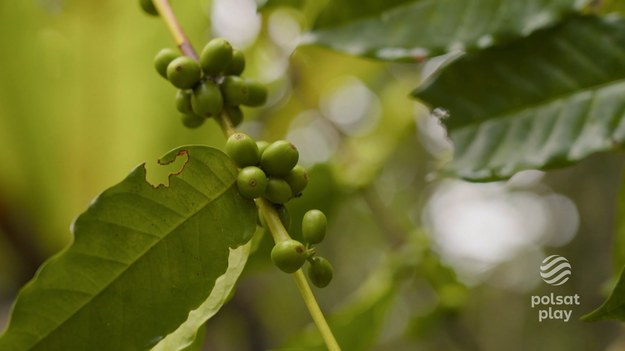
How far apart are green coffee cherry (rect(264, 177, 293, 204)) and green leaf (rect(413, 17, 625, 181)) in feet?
0.82

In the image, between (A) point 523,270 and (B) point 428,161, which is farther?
(B) point 428,161

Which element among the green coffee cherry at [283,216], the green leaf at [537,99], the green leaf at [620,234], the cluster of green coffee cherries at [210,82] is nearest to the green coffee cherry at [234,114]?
the cluster of green coffee cherries at [210,82]

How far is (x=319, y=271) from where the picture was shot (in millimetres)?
475

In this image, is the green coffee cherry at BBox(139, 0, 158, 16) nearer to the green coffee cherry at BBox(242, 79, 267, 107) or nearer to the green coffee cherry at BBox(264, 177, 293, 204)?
the green coffee cherry at BBox(242, 79, 267, 107)

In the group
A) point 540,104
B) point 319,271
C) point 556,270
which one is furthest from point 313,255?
point 556,270

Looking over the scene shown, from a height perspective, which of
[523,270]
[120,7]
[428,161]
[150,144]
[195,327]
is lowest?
[523,270]

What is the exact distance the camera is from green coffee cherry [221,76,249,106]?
537mm

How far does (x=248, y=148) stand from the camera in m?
0.48

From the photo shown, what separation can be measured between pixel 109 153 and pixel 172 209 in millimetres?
965

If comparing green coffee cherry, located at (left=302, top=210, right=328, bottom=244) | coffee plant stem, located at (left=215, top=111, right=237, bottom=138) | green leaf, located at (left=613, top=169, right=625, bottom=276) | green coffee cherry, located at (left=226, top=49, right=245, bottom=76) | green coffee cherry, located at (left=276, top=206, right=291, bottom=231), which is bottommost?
green leaf, located at (left=613, top=169, right=625, bottom=276)

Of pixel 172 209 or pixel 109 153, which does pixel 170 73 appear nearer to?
pixel 172 209

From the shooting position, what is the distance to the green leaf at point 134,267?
1.48 ft

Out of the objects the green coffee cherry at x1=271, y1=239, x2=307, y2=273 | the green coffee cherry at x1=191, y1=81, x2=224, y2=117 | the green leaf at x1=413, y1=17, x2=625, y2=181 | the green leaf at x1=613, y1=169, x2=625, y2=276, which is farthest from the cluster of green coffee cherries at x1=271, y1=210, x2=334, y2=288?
the green leaf at x1=613, y1=169, x2=625, y2=276

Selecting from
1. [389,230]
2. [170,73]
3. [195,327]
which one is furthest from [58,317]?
[389,230]
